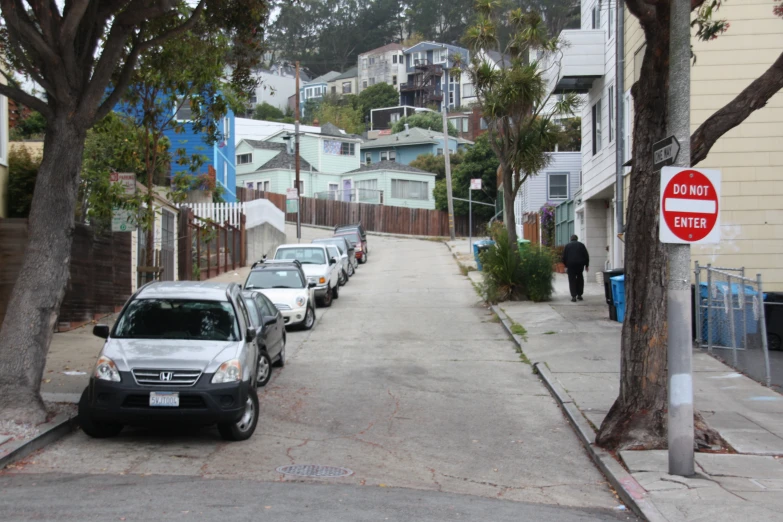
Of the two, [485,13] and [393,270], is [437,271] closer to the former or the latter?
[393,270]

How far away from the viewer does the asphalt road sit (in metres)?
6.83

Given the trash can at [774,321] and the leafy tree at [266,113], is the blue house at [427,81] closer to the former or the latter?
the leafy tree at [266,113]

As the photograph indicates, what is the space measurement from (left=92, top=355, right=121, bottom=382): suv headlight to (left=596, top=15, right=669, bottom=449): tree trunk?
5.29 meters

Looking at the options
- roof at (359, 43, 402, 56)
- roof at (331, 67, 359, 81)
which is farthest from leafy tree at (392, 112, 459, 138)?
roof at (331, 67, 359, 81)

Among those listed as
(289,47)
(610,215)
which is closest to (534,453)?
(610,215)

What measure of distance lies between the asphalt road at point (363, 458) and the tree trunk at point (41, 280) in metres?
0.80

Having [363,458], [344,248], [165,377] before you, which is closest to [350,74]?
[344,248]

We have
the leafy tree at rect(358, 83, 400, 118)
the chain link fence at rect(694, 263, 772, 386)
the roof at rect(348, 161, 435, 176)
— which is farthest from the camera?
the leafy tree at rect(358, 83, 400, 118)

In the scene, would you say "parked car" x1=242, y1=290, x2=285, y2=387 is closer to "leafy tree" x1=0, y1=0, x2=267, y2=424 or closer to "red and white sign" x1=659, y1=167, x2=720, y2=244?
"leafy tree" x1=0, y1=0, x2=267, y2=424

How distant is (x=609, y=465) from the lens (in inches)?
329

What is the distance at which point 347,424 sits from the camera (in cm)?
1034

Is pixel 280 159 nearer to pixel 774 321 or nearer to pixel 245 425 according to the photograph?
pixel 774 321

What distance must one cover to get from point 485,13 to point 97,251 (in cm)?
1113

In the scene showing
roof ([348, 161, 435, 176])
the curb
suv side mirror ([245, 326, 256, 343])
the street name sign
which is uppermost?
roof ([348, 161, 435, 176])
